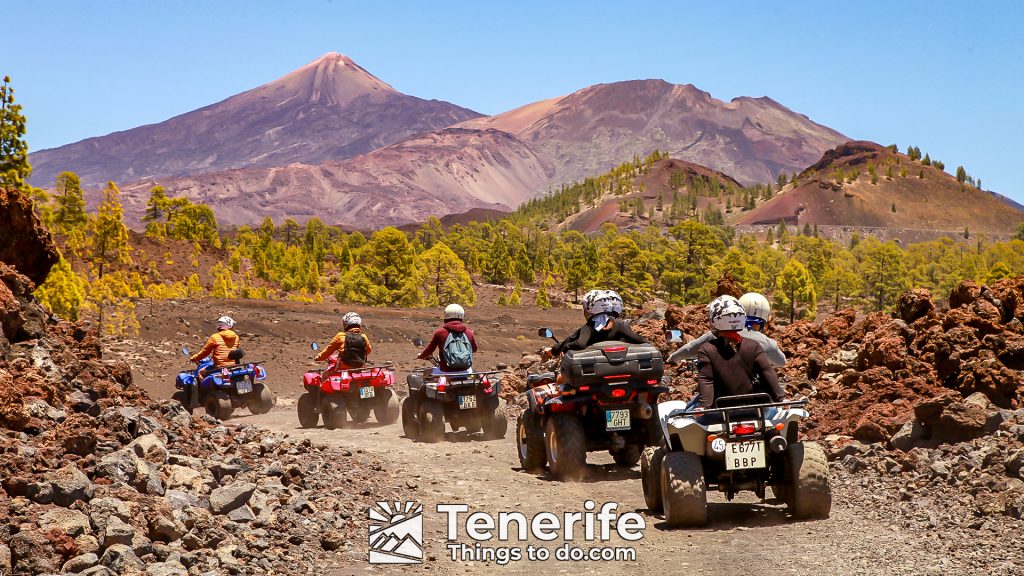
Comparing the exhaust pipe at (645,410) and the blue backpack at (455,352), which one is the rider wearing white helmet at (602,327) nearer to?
the exhaust pipe at (645,410)

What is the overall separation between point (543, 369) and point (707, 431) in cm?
1268

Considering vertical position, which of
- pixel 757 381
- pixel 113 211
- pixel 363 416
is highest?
pixel 113 211

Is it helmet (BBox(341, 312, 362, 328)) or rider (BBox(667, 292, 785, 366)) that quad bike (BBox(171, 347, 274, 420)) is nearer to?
helmet (BBox(341, 312, 362, 328))

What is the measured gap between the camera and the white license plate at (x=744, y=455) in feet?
27.7

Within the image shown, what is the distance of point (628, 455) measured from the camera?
480 inches

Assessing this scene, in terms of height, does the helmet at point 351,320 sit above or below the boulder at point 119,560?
above

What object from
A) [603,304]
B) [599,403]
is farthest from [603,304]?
[599,403]

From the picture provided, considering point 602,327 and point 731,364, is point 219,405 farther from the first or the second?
point 731,364

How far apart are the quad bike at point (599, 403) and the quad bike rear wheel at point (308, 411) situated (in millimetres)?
7432

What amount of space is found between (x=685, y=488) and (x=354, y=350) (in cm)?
1034

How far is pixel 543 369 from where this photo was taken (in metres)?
21.2

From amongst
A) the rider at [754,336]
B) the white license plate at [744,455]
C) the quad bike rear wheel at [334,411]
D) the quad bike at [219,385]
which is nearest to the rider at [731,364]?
the rider at [754,336]

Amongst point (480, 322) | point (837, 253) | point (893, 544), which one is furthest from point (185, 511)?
point (837, 253)

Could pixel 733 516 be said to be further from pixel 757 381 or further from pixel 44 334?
pixel 44 334
